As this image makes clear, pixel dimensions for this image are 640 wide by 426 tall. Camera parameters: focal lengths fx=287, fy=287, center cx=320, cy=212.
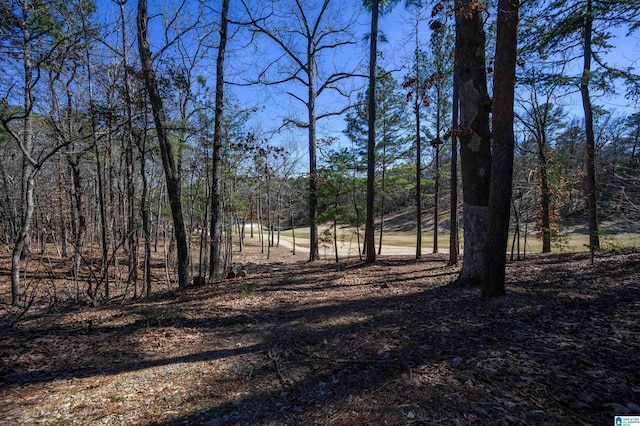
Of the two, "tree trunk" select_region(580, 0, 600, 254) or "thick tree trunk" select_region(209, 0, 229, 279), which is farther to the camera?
"tree trunk" select_region(580, 0, 600, 254)

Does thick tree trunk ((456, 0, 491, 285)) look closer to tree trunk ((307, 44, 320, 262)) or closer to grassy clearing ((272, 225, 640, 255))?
grassy clearing ((272, 225, 640, 255))

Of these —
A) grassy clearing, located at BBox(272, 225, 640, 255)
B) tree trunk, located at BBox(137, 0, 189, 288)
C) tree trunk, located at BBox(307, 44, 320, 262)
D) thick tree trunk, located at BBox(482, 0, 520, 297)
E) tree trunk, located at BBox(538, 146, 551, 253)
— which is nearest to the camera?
thick tree trunk, located at BBox(482, 0, 520, 297)

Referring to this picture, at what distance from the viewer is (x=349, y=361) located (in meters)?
2.89

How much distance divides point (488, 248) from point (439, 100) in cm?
1019

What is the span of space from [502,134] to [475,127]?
37.0 inches

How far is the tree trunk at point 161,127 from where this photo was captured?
21.5 feet

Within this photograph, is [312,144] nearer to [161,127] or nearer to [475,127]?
[161,127]

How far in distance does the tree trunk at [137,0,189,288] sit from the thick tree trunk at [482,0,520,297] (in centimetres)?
676

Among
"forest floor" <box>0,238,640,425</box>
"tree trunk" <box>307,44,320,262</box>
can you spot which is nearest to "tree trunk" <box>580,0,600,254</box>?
"forest floor" <box>0,238,640,425</box>

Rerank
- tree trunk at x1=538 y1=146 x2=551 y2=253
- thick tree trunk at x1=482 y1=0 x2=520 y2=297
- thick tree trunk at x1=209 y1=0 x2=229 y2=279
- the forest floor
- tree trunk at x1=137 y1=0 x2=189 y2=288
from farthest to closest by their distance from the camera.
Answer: tree trunk at x1=538 y1=146 x2=551 y2=253 → thick tree trunk at x1=209 y1=0 x2=229 y2=279 → tree trunk at x1=137 y1=0 x2=189 y2=288 → thick tree trunk at x1=482 y1=0 x2=520 y2=297 → the forest floor

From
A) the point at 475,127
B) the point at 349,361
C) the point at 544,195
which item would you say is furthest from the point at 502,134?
the point at 544,195

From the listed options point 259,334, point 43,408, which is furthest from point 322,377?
point 43,408

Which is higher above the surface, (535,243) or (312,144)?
(312,144)

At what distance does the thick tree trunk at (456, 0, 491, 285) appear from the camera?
15.7 feet
